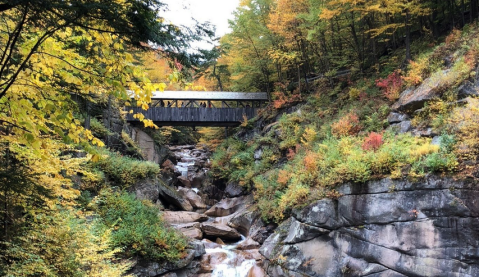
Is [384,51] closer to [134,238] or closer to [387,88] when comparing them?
[387,88]

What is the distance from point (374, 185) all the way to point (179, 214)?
9468mm

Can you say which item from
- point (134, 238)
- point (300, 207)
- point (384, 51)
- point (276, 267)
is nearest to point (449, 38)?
point (384, 51)

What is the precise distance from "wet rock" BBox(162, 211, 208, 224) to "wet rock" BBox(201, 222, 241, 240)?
1487 mm

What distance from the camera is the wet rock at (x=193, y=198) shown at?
1692 centimetres

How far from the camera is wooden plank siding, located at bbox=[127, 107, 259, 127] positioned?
20.7 m

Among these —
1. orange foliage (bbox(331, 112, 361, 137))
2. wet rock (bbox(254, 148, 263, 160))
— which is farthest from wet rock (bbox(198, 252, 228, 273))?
orange foliage (bbox(331, 112, 361, 137))

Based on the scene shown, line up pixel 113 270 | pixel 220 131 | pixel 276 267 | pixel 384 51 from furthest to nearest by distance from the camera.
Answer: pixel 220 131 → pixel 384 51 → pixel 276 267 → pixel 113 270

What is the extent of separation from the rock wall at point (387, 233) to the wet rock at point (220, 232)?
3.07m

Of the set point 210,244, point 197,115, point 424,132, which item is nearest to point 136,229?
point 210,244

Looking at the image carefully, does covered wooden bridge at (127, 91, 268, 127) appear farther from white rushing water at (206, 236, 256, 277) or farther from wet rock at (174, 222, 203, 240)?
white rushing water at (206, 236, 256, 277)

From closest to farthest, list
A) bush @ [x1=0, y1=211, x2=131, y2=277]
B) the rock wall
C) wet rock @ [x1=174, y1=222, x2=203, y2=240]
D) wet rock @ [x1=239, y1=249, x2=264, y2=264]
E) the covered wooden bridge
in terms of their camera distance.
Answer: bush @ [x1=0, y1=211, x2=131, y2=277] → the rock wall → wet rock @ [x1=239, y1=249, x2=264, y2=264] → wet rock @ [x1=174, y1=222, x2=203, y2=240] → the covered wooden bridge

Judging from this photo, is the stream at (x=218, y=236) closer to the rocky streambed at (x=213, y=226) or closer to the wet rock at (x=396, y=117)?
the rocky streambed at (x=213, y=226)

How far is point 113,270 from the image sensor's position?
16.7 feet

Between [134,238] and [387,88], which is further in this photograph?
[387,88]
